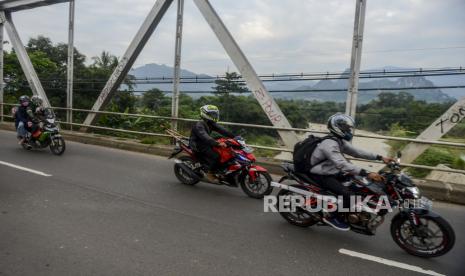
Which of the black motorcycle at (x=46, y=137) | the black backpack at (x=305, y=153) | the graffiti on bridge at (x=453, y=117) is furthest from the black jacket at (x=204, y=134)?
the black motorcycle at (x=46, y=137)

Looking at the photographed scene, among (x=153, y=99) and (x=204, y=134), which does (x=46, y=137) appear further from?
(x=153, y=99)

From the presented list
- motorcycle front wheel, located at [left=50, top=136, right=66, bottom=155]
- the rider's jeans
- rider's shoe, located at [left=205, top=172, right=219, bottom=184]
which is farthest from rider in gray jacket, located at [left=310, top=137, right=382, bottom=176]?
the rider's jeans

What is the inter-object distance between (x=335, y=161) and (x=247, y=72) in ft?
17.2

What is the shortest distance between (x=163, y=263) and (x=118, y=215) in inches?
63.7

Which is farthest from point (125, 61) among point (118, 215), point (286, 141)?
point (118, 215)

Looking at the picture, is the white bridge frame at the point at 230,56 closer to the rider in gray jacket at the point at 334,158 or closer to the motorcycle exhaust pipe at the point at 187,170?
the motorcycle exhaust pipe at the point at 187,170

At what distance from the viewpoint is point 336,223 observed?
4.62 metres

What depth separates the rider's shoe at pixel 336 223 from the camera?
4555 mm

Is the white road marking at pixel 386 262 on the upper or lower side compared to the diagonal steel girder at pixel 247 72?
lower

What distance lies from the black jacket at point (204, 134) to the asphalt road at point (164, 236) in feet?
2.58

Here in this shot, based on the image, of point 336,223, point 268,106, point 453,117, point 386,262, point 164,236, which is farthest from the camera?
point 268,106

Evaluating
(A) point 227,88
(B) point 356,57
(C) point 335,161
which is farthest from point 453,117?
(A) point 227,88

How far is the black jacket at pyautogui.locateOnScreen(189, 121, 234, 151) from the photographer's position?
21.6ft

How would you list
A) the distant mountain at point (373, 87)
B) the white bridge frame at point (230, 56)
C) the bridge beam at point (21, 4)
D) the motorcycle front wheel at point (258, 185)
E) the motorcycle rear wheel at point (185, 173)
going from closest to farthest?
the motorcycle front wheel at point (258, 185)
the motorcycle rear wheel at point (185, 173)
the white bridge frame at point (230, 56)
the distant mountain at point (373, 87)
the bridge beam at point (21, 4)
